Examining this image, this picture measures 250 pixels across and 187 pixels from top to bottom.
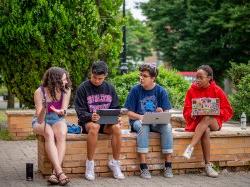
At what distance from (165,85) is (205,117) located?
6.11 meters

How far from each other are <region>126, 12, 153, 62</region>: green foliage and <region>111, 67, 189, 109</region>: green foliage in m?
43.1

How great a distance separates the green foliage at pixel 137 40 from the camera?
194 feet

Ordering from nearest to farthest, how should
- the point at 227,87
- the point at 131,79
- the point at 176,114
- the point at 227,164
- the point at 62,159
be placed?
the point at 62,159 → the point at 227,164 → the point at 176,114 → the point at 131,79 → the point at 227,87

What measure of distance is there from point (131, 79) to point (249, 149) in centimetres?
592

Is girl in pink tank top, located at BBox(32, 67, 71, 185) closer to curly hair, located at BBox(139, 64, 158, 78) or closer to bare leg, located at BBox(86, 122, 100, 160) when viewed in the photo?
bare leg, located at BBox(86, 122, 100, 160)

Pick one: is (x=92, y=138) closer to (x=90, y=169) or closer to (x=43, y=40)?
(x=90, y=169)

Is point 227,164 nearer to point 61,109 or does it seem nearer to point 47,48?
point 61,109

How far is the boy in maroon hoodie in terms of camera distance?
28.5ft

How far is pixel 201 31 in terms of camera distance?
3616 centimetres

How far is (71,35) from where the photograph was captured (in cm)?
1353

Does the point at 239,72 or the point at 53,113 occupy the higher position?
the point at 239,72

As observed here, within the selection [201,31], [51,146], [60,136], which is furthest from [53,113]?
[201,31]

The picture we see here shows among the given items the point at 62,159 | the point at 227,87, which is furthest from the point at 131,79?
the point at 227,87

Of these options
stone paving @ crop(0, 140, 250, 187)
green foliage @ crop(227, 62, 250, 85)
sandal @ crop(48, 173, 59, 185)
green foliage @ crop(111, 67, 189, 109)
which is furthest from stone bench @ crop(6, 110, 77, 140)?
green foliage @ crop(227, 62, 250, 85)
